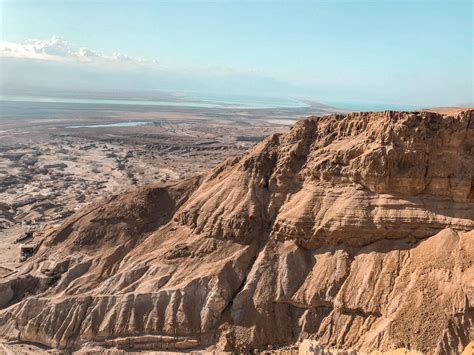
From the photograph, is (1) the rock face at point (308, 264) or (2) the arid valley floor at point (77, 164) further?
(2) the arid valley floor at point (77, 164)

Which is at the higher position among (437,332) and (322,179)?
(322,179)

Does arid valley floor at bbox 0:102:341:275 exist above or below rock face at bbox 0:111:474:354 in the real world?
below

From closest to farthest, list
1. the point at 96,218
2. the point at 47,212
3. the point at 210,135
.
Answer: the point at 96,218 < the point at 47,212 < the point at 210,135

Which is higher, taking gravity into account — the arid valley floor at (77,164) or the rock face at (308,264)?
the rock face at (308,264)

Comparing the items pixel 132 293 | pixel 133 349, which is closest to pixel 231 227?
pixel 132 293

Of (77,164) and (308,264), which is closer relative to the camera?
(308,264)

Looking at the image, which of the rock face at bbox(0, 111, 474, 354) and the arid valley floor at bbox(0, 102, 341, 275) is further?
the arid valley floor at bbox(0, 102, 341, 275)

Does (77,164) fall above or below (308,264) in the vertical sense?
below

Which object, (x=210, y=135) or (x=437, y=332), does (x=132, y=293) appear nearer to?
(x=437, y=332)
